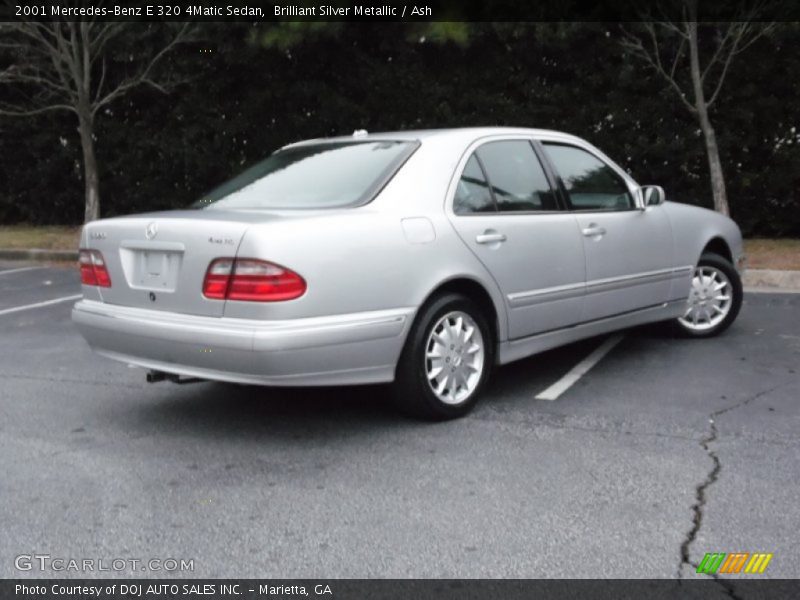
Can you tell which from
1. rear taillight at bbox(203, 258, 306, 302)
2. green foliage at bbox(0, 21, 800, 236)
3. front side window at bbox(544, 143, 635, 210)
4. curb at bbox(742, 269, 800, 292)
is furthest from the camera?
green foliage at bbox(0, 21, 800, 236)

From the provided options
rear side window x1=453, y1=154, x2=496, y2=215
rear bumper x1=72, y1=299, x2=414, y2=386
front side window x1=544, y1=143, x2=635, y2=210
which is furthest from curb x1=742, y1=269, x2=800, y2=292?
rear bumper x1=72, y1=299, x2=414, y2=386

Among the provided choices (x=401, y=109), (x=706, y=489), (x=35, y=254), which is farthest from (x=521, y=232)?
(x=35, y=254)

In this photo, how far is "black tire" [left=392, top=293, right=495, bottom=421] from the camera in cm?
448

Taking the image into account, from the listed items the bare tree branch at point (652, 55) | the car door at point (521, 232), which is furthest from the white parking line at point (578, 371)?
the bare tree branch at point (652, 55)

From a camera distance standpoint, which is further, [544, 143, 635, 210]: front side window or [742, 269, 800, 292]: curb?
[742, 269, 800, 292]: curb

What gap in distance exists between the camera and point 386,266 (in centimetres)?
431

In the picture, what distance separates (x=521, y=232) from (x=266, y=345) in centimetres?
172

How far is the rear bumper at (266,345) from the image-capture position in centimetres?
403

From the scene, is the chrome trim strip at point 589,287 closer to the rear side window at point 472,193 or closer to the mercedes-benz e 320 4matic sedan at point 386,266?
the mercedes-benz e 320 4matic sedan at point 386,266

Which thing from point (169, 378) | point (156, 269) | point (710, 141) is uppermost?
point (710, 141)

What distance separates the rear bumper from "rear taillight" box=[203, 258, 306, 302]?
11cm

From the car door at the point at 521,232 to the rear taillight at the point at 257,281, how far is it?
3.42ft

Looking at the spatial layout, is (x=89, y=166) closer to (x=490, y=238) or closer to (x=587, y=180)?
(x=587, y=180)

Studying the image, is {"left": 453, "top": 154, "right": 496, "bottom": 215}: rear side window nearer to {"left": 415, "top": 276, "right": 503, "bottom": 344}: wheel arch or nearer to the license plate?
{"left": 415, "top": 276, "right": 503, "bottom": 344}: wheel arch
